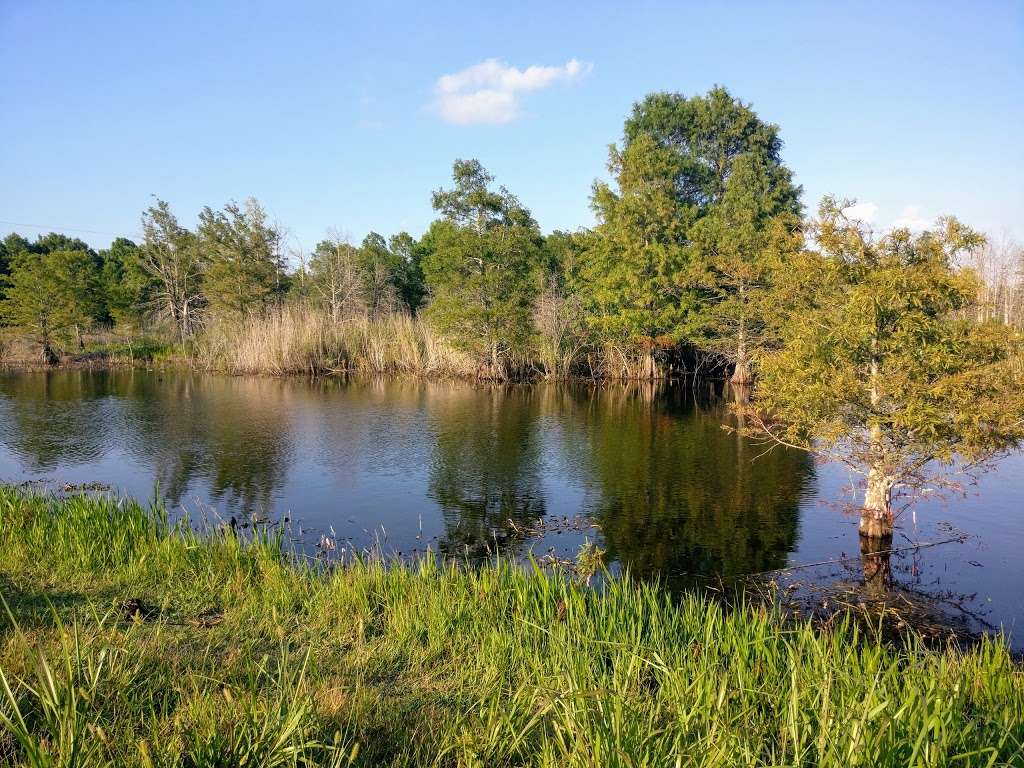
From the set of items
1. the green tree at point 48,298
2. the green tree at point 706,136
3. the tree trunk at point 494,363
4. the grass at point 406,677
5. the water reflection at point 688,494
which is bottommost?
the water reflection at point 688,494

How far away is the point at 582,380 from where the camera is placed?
85.4 ft

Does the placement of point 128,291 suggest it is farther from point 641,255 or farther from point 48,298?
point 641,255

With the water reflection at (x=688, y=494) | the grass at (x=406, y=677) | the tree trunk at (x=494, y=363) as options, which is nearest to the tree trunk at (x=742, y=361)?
the water reflection at (x=688, y=494)

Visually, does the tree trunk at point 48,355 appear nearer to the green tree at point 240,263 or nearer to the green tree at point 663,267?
the green tree at point 240,263

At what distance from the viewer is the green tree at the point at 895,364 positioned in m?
7.09

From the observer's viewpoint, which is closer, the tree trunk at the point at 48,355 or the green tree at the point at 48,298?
the green tree at the point at 48,298

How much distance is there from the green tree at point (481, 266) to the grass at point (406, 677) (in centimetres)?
1867

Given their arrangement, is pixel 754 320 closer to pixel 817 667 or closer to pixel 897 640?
pixel 897 640

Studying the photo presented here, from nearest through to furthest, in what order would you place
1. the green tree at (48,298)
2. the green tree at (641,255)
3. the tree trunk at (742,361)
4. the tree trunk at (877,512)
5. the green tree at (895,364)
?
1. the green tree at (895,364)
2. the tree trunk at (877,512)
3. the tree trunk at (742,361)
4. the green tree at (641,255)
5. the green tree at (48,298)

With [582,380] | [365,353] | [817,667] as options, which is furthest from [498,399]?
[817,667]

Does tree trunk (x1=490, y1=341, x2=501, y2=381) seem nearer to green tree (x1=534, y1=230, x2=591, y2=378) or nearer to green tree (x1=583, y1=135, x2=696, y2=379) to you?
green tree (x1=534, y1=230, x2=591, y2=378)

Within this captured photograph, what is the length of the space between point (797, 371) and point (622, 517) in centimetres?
319

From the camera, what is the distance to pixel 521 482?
36.4ft

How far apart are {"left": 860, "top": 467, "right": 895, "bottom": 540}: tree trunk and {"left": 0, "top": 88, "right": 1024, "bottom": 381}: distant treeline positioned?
33.2 feet
